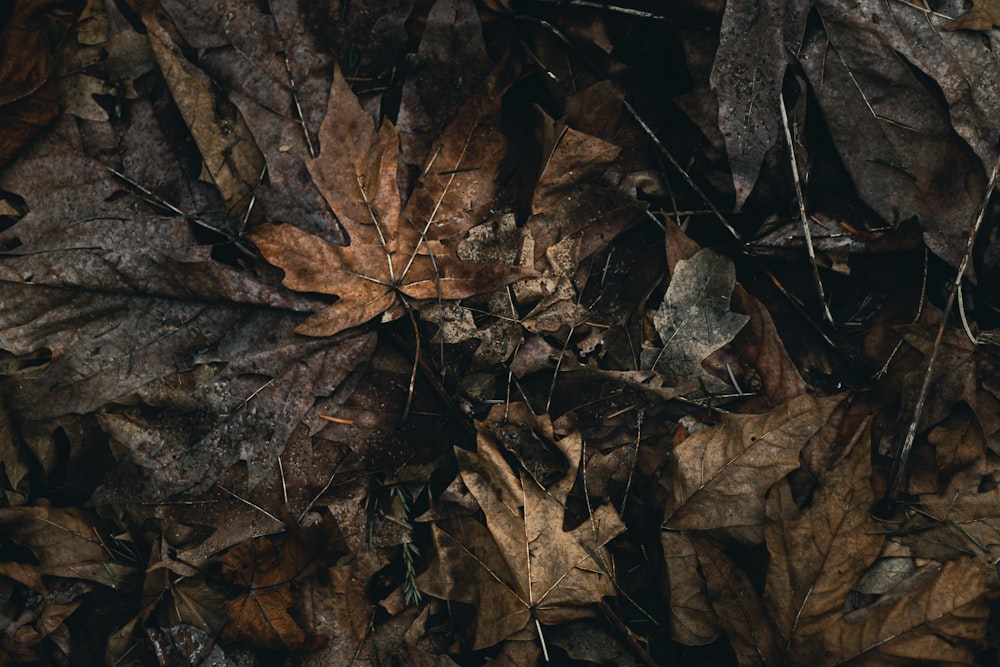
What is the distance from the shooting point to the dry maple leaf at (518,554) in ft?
6.29

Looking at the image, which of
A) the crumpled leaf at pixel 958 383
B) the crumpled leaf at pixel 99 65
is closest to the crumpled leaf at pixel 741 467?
the crumpled leaf at pixel 958 383

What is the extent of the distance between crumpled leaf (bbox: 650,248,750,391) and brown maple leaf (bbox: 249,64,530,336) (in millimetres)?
528

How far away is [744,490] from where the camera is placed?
1915 mm

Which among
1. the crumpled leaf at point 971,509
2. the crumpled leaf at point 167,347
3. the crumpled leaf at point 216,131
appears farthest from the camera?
the crumpled leaf at point 216,131

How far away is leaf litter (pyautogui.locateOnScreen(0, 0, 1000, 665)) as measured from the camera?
76.5 inches

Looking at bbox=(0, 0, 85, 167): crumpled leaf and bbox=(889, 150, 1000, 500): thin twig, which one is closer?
bbox=(889, 150, 1000, 500): thin twig

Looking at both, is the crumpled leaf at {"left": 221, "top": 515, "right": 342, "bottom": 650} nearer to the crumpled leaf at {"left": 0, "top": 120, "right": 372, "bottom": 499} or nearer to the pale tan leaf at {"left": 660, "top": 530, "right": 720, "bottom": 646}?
the crumpled leaf at {"left": 0, "top": 120, "right": 372, "bottom": 499}

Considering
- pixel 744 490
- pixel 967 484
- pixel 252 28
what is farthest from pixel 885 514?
pixel 252 28

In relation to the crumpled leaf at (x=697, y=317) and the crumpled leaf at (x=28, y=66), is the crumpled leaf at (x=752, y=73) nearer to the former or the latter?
the crumpled leaf at (x=697, y=317)

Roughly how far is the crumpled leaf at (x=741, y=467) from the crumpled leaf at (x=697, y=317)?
21 centimetres

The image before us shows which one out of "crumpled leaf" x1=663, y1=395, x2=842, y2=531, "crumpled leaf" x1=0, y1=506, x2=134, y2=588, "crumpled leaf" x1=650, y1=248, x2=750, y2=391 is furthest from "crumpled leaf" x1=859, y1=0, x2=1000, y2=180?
"crumpled leaf" x1=0, y1=506, x2=134, y2=588

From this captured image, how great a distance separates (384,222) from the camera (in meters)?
2.02

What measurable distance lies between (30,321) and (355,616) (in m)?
1.40

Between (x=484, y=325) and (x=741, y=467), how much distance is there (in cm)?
92
